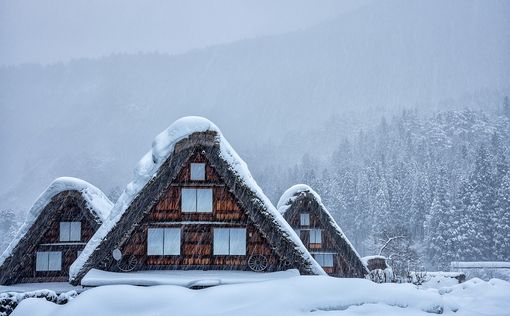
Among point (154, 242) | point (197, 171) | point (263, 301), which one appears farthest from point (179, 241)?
point (263, 301)

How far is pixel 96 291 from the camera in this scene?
33.6 ft

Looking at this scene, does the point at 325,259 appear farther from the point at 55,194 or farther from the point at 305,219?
the point at 55,194

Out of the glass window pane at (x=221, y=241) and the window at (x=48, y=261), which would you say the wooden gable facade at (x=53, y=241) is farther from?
the glass window pane at (x=221, y=241)

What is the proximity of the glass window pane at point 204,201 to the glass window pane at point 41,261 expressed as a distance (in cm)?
1088

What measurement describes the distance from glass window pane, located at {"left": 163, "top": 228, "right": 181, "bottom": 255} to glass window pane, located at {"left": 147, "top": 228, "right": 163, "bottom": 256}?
0.18 m

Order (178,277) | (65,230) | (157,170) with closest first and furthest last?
(178,277), (157,170), (65,230)

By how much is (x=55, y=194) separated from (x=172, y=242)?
9225 millimetres

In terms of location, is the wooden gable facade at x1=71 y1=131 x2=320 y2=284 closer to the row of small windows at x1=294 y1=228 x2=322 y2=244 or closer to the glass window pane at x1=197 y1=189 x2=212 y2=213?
the glass window pane at x1=197 y1=189 x2=212 y2=213

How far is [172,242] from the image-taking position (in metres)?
17.7

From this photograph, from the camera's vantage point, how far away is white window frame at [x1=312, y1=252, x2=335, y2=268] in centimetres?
2891

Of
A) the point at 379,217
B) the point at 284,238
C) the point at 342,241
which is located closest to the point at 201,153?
the point at 284,238

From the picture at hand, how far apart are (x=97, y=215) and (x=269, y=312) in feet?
55.7

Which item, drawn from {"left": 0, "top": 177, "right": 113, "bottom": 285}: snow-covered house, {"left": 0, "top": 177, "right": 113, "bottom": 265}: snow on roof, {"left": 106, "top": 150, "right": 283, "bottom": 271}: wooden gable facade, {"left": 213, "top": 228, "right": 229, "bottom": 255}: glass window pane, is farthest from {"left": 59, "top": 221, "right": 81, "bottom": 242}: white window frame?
{"left": 213, "top": 228, "right": 229, "bottom": 255}: glass window pane

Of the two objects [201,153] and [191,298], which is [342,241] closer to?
[201,153]
